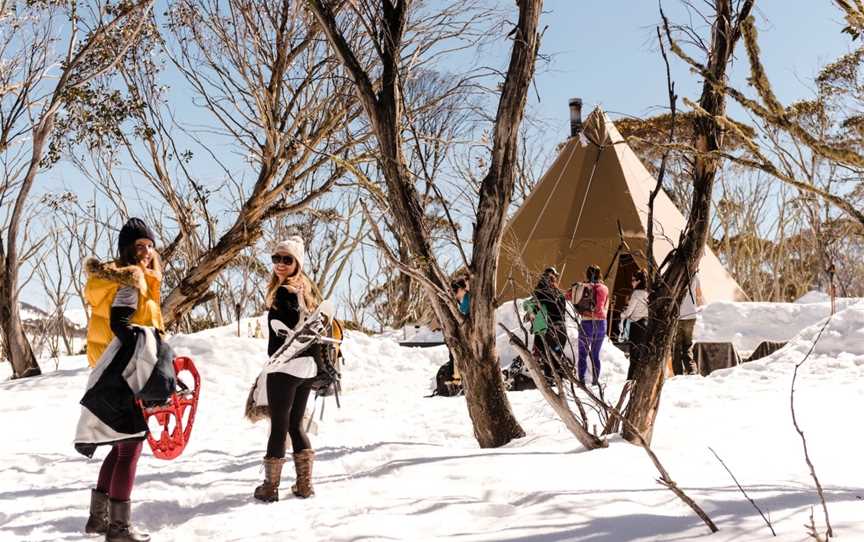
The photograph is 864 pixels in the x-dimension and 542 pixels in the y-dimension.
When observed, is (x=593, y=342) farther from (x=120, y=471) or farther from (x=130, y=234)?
(x=120, y=471)

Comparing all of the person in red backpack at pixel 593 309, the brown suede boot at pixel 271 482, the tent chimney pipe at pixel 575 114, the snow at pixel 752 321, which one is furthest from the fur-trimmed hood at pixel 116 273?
the tent chimney pipe at pixel 575 114

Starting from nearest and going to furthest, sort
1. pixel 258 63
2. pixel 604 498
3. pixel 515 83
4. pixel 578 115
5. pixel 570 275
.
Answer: pixel 604 498
pixel 515 83
pixel 258 63
pixel 570 275
pixel 578 115

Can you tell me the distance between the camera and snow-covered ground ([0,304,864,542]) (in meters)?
2.99

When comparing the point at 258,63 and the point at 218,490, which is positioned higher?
the point at 258,63

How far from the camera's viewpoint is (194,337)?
11.1 metres

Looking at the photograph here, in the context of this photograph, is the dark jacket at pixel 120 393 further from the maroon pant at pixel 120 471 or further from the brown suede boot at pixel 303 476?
the brown suede boot at pixel 303 476

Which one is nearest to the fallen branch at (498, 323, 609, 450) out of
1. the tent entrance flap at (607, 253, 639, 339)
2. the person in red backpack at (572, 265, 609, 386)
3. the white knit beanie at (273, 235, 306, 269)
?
the white knit beanie at (273, 235, 306, 269)

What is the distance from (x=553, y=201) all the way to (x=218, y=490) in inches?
430

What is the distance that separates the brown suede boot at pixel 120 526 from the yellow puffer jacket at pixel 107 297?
66cm

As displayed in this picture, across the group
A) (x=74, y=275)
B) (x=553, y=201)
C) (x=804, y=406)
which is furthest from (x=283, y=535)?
(x=74, y=275)

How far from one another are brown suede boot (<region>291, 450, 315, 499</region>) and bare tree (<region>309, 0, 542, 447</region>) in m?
1.35

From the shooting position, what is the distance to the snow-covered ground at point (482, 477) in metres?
2.99

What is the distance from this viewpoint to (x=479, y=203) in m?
4.98

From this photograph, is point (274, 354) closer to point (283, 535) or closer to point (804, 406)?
point (283, 535)
